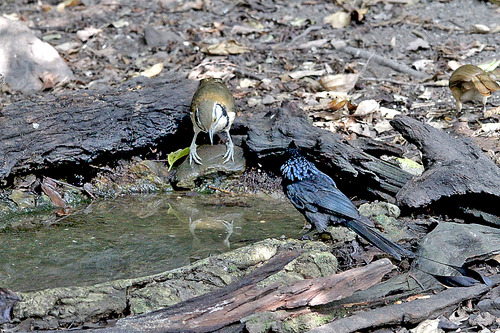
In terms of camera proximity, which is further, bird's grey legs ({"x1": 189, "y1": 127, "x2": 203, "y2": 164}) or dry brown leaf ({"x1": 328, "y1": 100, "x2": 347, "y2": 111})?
dry brown leaf ({"x1": 328, "y1": 100, "x2": 347, "y2": 111})

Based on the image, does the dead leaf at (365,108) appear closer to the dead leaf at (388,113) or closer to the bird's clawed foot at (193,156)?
the dead leaf at (388,113)

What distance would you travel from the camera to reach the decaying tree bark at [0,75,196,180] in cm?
611

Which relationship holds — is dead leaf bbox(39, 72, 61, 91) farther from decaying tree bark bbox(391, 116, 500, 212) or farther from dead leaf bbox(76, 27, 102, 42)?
decaying tree bark bbox(391, 116, 500, 212)

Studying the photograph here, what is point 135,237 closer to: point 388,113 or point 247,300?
point 247,300

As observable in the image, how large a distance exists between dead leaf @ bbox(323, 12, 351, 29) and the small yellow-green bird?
12.4 feet

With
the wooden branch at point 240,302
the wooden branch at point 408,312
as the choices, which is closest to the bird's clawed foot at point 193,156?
the wooden branch at point 240,302

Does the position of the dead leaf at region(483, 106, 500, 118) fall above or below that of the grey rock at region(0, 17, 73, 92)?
above

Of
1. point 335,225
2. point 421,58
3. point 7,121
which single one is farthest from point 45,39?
point 335,225

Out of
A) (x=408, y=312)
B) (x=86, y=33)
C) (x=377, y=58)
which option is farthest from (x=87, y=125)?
(x=377, y=58)

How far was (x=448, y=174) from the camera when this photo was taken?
5281mm

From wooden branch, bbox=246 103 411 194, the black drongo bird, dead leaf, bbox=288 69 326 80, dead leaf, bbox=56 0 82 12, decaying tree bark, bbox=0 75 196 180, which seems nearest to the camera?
the black drongo bird

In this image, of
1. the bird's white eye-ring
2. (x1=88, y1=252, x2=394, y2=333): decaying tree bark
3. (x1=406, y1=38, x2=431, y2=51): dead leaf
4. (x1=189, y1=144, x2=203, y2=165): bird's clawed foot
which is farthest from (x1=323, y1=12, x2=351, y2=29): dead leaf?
(x1=88, y1=252, x2=394, y2=333): decaying tree bark

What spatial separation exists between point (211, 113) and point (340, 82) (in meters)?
2.66

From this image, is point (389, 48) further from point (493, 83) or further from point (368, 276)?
point (368, 276)
